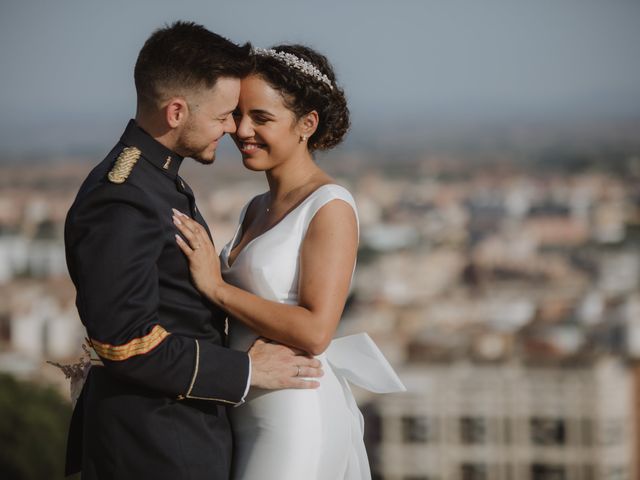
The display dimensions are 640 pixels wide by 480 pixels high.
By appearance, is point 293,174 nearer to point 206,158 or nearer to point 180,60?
point 206,158

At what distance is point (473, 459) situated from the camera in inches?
968

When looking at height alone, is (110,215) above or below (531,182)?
above

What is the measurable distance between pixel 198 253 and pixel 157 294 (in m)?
0.13

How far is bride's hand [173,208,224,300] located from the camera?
1979 mm

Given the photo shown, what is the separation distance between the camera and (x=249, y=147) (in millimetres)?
2139

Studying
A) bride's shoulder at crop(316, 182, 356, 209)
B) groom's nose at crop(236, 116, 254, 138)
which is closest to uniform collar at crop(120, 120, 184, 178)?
groom's nose at crop(236, 116, 254, 138)

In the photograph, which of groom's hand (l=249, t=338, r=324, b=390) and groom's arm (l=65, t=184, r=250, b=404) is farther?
groom's hand (l=249, t=338, r=324, b=390)

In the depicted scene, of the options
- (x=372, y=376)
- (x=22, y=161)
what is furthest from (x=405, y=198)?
(x=372, y=376)

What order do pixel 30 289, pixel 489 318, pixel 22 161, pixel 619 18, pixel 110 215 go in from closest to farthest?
pixel 110 215 → pixel 489 318 → pixel 30 289 → pixel 22 161 → pixel 619 18

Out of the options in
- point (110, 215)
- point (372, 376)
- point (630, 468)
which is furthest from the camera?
point (630, 468)

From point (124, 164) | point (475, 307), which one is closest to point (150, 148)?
point (124, 164)

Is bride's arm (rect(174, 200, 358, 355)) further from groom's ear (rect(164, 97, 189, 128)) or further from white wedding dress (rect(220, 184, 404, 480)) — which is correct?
→ groom's ear (rect(164, 97, 189, 128))

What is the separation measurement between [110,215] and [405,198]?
73405 millimetres

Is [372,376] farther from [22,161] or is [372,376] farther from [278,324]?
[22,161]
